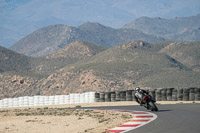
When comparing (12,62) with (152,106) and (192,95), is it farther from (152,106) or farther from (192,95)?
(152,106)

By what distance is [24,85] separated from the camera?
5458 inches

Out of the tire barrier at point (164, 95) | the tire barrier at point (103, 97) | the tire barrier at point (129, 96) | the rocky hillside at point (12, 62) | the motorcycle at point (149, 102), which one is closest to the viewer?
the motorcycle at point (149, 102)

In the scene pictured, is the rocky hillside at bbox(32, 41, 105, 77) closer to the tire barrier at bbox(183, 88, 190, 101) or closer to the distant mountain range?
the distant mountain range

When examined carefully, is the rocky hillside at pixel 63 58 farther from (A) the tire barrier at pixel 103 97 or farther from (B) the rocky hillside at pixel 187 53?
(A) the tire barrier at pixel 103 97

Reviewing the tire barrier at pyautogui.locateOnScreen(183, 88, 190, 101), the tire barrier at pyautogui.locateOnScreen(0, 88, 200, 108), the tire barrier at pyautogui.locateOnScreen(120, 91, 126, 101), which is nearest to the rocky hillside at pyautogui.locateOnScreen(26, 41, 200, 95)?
the tire barrier at pyautogui.locateOnScreen(0, 88, 200, 108)

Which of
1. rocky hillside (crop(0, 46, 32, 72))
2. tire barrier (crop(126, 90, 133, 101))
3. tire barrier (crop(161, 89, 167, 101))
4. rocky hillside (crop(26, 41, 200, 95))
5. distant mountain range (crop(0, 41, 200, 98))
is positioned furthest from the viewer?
rocky hillside (crop(0, 46, 32, 72))

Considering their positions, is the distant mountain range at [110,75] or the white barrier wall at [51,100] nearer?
the white barrier wall at [51,100]

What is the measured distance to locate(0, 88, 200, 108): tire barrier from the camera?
3753 cm

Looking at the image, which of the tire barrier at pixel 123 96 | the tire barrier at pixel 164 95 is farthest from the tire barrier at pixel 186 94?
the tire barrier at pixel 123 96

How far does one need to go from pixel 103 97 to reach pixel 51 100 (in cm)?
765

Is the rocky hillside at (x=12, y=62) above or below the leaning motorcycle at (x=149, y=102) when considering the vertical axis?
above

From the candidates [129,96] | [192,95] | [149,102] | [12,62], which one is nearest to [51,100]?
[129,96]

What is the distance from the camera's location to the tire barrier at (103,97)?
123 feet

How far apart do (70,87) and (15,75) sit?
2272cm
